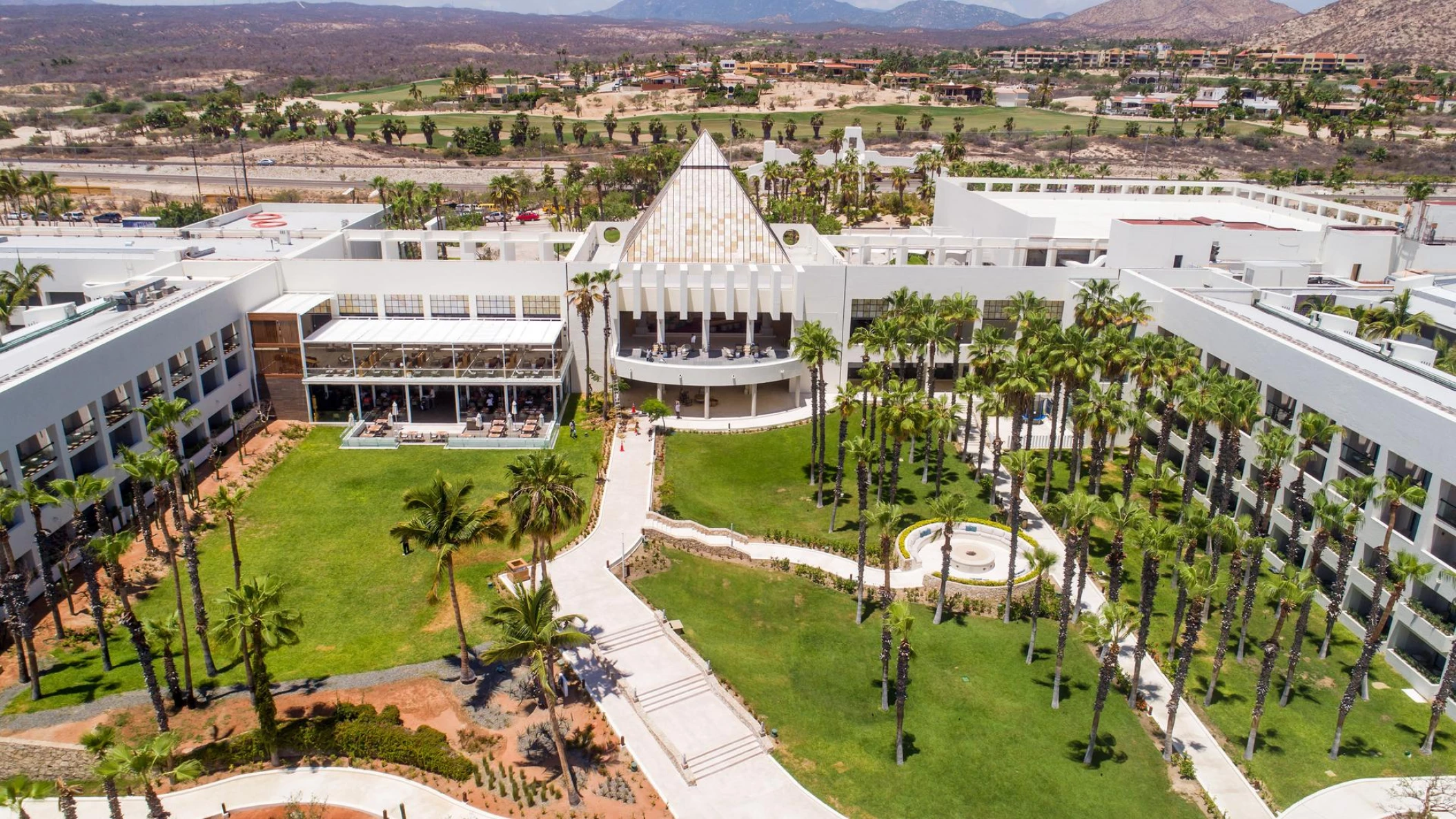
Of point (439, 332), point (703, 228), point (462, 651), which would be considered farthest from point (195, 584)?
point (703, 228)

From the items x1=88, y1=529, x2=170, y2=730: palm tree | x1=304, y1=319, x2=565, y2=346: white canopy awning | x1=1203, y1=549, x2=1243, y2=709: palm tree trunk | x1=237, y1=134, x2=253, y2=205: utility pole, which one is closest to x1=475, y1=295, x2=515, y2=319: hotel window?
x1=304, y1=319, x2=565, y2=346: white canopy awning

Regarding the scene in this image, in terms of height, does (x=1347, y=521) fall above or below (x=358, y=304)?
below

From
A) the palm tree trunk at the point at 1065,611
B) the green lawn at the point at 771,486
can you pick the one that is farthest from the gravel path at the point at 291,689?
the palm tree trunk at the point at 1065,611

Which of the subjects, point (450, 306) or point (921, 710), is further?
point (450, 306)

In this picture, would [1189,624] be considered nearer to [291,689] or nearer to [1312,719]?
[1312,719]

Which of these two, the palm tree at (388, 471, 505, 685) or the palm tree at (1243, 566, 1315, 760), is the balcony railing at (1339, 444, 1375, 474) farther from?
the palm tree at (388, 471, 505, 685)

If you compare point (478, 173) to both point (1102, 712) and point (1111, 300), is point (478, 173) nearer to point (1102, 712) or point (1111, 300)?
A: point (1111, 300)

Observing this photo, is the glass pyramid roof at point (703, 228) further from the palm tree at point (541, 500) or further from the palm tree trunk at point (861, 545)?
the palm tree at point (541, 500)
